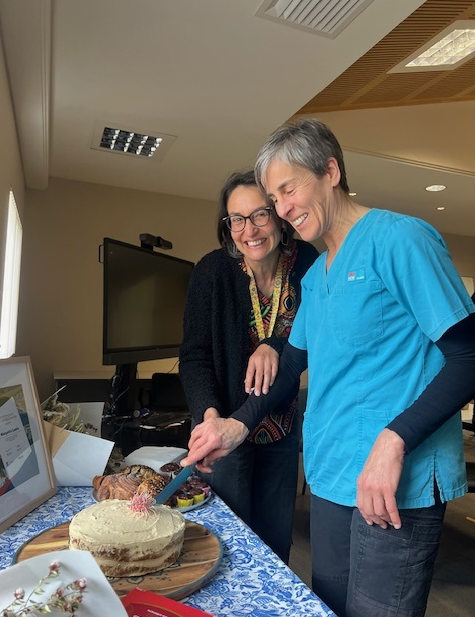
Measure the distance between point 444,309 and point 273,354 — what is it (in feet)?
1.71

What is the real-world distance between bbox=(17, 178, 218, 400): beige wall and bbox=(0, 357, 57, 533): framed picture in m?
3.47

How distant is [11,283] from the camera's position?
3.92m

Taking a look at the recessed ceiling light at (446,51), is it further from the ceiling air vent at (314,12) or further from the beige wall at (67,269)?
the beige wall at (67,269)

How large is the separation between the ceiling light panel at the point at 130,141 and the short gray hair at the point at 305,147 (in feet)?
8.50

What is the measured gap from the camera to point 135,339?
2.85 meters

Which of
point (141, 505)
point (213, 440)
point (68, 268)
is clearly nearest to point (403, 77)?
point (68, 268)

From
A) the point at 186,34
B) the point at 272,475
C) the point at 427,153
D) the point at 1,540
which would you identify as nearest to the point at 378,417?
the point at 272,475

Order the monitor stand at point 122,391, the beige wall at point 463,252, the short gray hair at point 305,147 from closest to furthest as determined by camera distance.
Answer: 1. the short gray hair at point 305,147
2. the monitor stand at point 122,391
3. the beige wall at point 463,252

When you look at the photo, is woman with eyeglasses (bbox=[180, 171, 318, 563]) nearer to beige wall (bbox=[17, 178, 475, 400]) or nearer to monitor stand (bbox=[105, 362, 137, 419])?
monitor stand (bbox=[105, 362, 137, 419])

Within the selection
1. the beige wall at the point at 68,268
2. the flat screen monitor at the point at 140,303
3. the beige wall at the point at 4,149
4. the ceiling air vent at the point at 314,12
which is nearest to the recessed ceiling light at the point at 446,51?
the ceiling air vent at the point at 314,12

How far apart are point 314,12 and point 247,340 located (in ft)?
5.14

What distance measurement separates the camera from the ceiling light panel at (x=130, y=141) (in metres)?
3.45

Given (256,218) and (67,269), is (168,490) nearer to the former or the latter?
(256,218)

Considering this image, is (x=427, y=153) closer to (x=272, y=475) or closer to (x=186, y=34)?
(x=186, y=34)
